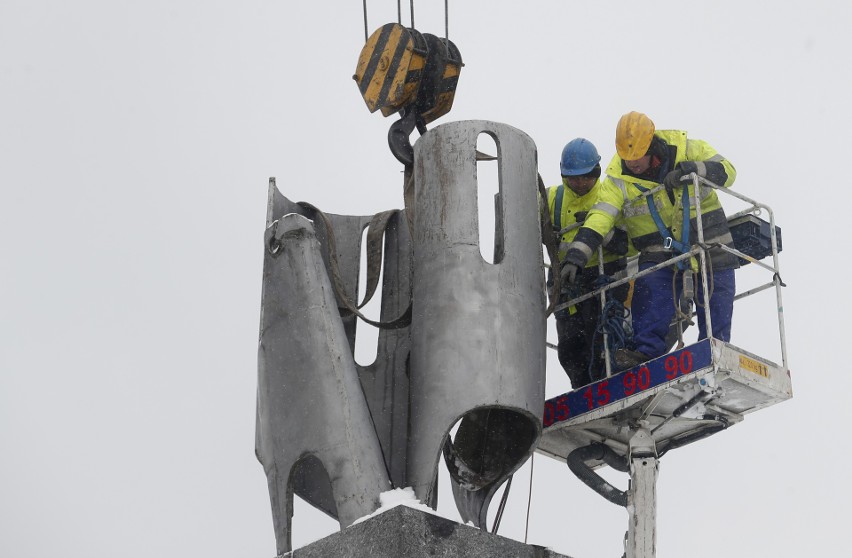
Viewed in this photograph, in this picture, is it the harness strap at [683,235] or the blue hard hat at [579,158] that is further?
the blue hard hat at [579,158]

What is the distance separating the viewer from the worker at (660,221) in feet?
41.7

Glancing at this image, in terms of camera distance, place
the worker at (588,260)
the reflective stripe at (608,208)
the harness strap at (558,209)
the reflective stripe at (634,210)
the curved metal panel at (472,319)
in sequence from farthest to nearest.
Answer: the harness strap at (558,209), the worker at (588,260), the reflective stripe at (634,210), the reflective stripe at (608,208), the curved metal panel at (472,319)

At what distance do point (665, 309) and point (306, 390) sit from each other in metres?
3.16

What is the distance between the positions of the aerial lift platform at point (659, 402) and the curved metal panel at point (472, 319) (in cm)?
77

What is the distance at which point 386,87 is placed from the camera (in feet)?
42.5

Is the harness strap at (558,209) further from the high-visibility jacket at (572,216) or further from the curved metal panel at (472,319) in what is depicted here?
the curved metal panel at (472,319)

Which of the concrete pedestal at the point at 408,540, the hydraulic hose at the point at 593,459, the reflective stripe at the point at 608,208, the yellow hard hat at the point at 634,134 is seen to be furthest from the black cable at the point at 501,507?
the yellow hard hat at the point at 634,134

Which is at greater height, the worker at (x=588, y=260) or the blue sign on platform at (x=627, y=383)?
the worker at (x=588, y=260)

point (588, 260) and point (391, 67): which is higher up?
point (391, 67)

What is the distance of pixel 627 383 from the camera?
40.4 feet

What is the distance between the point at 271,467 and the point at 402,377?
135 centimetres

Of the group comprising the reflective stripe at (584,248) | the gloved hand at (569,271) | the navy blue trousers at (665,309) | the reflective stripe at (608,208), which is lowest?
the navy blue trousers at (665,309)

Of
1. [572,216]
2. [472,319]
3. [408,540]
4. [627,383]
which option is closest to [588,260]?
[572,216]

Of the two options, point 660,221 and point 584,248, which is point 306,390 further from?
point 660,221
